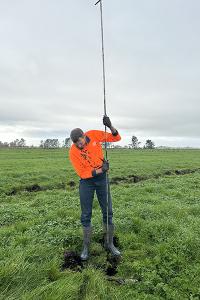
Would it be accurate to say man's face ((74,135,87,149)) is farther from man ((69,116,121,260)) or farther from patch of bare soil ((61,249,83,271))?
patch of bare soil ((61,249,83,271))

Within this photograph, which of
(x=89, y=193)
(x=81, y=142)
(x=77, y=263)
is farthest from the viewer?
(x=89, y=193)

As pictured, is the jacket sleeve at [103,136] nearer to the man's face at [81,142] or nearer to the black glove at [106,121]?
the black glove at [106,121]

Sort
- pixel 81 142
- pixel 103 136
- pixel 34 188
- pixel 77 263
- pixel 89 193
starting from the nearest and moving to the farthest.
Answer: pixel 77 263 → pixel 81 142 → pixel 89 193 → pixel 103 136 → pixel 34 188

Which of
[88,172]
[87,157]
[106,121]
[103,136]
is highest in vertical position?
[106,121]

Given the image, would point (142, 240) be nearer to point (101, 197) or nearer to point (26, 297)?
point (101, 197)

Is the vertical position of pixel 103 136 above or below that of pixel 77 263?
above

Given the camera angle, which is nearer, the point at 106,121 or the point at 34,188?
the point at 106,121

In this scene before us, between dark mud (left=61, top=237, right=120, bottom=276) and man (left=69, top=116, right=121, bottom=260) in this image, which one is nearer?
dark mud (left=61, top=237, right=120, bottom=276)

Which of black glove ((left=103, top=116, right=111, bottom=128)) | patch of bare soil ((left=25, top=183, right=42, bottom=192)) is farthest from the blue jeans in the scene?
patch of bare soil ((left=25, top=183, right=42, bottom=192))

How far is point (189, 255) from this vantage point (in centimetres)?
339

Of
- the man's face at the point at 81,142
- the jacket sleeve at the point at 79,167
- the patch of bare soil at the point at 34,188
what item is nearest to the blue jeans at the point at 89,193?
the jacket sleeve at the point at 79,167

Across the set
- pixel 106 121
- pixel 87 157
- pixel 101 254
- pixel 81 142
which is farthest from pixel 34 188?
pixel 106 121

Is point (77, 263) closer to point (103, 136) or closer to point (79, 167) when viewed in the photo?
point (79, 167)

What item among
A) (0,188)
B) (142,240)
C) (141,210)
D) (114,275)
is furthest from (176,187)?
(0,188)
